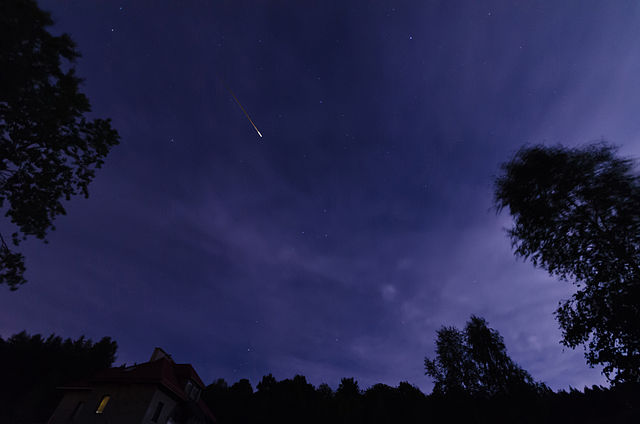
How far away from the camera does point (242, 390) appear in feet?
174

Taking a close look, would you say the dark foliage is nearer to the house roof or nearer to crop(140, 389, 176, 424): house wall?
the house roof

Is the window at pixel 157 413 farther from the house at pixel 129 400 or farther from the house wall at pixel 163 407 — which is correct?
the house wall at pixel 163 407

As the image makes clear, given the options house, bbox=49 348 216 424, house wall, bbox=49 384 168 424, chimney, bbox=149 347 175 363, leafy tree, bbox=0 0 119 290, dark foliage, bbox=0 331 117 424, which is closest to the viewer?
leafy tree, bbox=0 0 119 290

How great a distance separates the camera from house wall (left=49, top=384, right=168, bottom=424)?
22.1 metres

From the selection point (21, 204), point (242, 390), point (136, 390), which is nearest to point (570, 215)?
point (21, 204)

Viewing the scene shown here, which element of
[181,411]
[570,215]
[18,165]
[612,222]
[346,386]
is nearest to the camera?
[18,165]

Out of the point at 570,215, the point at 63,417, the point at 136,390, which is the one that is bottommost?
the point at 63,417

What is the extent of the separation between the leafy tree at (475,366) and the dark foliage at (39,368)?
6850cm

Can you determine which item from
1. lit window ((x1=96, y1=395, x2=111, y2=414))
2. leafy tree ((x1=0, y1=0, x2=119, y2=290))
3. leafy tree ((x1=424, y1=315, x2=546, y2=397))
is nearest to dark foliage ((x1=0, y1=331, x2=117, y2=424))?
lit window ((x1=96, y1=395, x2=111, y2=414))

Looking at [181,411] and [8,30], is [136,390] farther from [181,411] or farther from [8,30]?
[8,30]

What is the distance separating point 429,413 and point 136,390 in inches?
1651

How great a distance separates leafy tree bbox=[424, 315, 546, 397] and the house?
32.8 metres

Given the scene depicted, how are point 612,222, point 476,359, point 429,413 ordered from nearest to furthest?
point 612,222 < point 476,359 < point 429,413

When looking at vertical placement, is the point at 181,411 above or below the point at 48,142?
below
